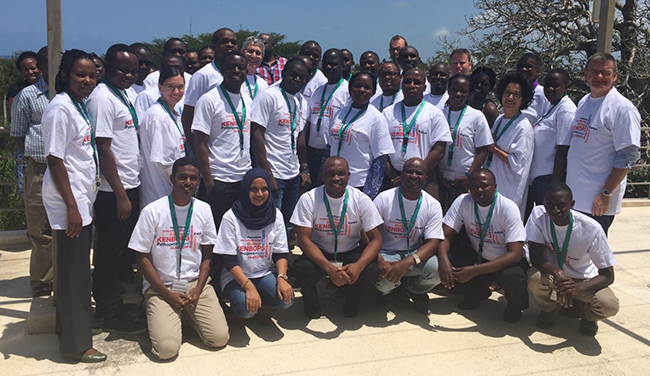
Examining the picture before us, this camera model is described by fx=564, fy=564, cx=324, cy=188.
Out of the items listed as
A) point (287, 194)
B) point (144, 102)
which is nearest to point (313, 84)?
point (287, 194)

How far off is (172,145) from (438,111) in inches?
95.7

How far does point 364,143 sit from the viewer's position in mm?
5219

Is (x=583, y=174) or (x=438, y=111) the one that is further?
(x=438, y=111)

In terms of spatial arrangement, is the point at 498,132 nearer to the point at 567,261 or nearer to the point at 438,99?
the point at 438,99

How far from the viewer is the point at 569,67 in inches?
535

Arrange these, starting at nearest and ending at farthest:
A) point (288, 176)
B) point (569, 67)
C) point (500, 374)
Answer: point (500, 374) → point (288, 176) → point (569, 67)

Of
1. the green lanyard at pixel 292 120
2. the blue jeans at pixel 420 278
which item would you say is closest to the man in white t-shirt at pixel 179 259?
the green lanyard at pixel 292 120

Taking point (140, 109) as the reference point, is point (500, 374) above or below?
below

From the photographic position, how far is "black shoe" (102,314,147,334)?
4355mm

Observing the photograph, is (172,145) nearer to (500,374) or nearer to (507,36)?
(500,374)

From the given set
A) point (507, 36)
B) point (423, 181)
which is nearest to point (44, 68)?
point (423, 181)

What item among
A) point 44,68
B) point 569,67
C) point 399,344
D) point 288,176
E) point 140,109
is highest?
point 569,67

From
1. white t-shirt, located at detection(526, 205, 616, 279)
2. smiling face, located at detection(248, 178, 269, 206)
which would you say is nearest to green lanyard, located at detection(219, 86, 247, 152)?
smiling face, located at detection(248, 178, 269, 206)

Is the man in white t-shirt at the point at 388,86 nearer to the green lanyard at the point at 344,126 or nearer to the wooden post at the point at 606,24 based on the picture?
the green lanyard at the point at 344,126
